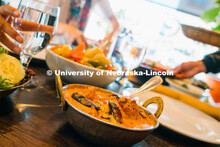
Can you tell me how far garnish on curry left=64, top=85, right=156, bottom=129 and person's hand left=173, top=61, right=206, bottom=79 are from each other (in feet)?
5.07

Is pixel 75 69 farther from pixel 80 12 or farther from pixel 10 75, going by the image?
pixel 80 12

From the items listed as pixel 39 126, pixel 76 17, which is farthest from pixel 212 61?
pixel 76 17

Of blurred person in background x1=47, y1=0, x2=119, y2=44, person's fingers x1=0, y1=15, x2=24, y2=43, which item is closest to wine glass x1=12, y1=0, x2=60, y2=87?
Answer: person's fingers x1=0, y1=15, x2=24, y2=43

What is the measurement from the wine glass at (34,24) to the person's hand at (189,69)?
→ 154 cm

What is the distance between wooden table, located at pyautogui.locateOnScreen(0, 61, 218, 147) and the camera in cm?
34

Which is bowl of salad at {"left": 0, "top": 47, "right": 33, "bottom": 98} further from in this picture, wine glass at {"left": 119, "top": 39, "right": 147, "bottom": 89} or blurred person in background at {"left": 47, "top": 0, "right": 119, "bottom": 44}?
blurred person in background at {"left": 47, "top": 0, "right": 119, "bottom": 44}

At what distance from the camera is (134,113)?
40 centimetres

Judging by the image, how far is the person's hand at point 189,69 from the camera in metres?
1.85

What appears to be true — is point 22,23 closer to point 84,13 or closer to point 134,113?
point 134,113

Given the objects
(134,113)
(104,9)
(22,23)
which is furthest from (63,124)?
(104,9)

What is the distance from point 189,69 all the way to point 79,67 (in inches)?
63.2

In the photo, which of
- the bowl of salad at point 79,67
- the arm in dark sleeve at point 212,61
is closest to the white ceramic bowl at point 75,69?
the bowl of salad at point 79,67

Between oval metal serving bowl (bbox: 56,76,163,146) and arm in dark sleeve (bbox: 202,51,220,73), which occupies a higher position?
arm in dark sleeve (bbox: 202,51,220,73)

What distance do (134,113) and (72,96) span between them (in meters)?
0.15
